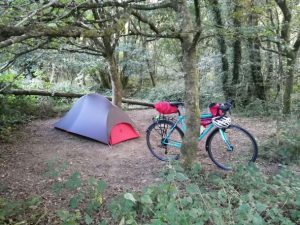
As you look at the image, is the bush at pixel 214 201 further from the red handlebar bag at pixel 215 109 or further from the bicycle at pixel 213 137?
the red handlebar bag at pixel 215 109

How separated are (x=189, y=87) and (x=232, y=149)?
4.28 feet

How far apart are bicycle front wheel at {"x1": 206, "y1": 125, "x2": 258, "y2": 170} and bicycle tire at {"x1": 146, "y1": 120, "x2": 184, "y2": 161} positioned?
659 mm

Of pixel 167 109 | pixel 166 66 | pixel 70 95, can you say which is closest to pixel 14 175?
pixel 167 109

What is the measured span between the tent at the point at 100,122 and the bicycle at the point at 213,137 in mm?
872

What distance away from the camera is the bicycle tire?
6106mm

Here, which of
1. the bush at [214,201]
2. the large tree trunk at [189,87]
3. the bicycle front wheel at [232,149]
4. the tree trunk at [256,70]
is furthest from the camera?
the tree trunk at [256,70]

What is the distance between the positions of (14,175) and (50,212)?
5.57 ft

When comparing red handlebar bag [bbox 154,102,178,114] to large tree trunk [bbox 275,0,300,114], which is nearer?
red handlebar bag [bbox 154,102,178,114]

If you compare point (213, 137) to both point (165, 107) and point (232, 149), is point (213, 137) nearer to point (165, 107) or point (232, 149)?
point (232, 149)

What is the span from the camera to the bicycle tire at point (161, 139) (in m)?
6.11

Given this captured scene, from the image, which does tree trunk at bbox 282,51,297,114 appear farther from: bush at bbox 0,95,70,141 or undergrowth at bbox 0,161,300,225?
bush at bbox 0,95,70,141

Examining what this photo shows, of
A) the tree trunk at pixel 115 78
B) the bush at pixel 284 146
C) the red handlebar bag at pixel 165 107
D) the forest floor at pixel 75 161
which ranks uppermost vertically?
the tree trunk at pixel 115 78

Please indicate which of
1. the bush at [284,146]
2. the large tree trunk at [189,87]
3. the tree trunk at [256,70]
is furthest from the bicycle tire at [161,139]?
the tree trunk at [256,70]

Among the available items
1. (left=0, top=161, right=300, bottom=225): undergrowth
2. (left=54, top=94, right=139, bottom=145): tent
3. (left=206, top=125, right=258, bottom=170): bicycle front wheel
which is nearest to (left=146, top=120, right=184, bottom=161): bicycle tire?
(left=206, top=125, right=258, bottom=170): bicycle front wheel
